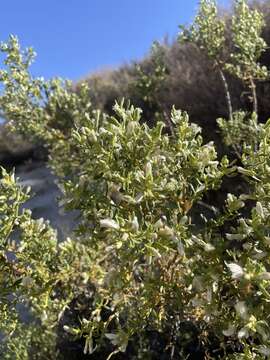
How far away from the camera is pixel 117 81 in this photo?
1333 cm

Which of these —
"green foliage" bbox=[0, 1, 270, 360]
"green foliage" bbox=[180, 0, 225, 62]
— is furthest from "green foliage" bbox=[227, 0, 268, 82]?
"green foliage" bbox=[0, 1, 270, 360]

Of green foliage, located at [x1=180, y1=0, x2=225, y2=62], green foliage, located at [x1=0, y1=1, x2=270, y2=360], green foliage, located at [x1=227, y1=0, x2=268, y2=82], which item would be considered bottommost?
green foliage, located at [x1=0, y1=1, x2=270, y2=360]

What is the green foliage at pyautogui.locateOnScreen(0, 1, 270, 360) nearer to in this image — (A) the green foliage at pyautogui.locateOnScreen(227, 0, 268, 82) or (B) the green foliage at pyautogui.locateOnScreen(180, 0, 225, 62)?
(A) the green foliage at pyautogui.locateOnScreen(227, 0, 268, 82)

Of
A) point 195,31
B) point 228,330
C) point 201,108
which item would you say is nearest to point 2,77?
point 195,31

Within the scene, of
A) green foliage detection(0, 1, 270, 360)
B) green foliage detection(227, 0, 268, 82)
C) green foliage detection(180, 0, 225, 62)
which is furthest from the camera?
green foliage detection(180, 0, 225, 62)

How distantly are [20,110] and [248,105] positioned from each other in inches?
162

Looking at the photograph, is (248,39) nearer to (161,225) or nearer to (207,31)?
(207,31)

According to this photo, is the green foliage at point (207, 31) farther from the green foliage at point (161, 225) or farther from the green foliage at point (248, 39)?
the green foliage at point (161, 225)

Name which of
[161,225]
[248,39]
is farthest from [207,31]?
[161,225]

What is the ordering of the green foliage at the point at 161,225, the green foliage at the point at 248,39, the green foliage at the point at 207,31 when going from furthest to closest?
the green foliage at the point at 207,31
the green foliage at the point at 248,39
the green foliage at the point at 161,225

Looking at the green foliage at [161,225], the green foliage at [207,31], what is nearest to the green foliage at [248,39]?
the green foliage at [207,31]

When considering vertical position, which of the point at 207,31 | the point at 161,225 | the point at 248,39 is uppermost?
the point at 207,31

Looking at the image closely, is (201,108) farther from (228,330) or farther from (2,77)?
(228,330)

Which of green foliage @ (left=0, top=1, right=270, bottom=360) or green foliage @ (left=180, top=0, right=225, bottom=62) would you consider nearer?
green foliage @ (left=0, top=1, right=270, bottom=360)
